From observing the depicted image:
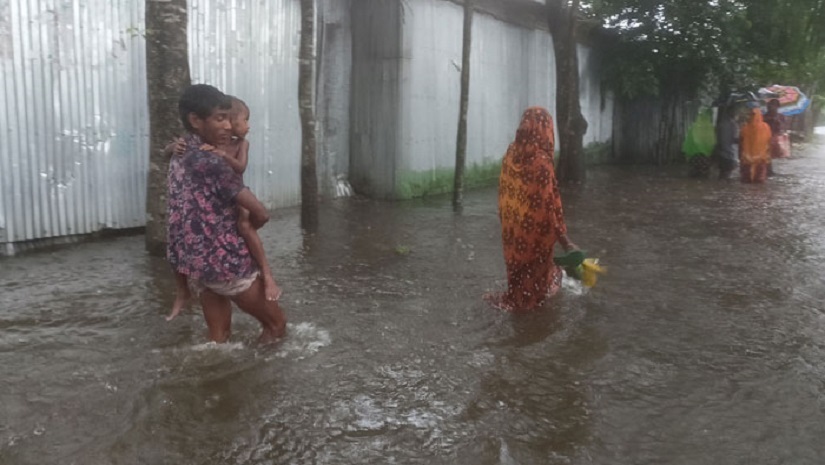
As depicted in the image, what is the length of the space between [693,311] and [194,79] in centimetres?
575

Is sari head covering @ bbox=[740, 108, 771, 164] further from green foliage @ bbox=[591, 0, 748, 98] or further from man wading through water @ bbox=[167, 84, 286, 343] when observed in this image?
man wading through water @ bbox=[167, 84, 286, 343]

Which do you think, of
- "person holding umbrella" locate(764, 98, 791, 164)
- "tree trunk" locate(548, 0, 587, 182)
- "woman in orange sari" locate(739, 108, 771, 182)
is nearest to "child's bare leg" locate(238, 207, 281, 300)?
"tree trunk" locate(548, 0, 587, 182)

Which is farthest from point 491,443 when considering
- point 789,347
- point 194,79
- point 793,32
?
point 793,32

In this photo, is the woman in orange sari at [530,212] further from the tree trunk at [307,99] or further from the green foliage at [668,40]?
the green foliage at [668,40]

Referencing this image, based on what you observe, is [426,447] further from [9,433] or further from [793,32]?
[793,32]

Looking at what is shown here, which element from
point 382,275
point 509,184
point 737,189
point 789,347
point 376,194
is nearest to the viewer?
point 789,347

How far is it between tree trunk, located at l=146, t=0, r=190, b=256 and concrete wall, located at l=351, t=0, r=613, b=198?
4862 millimetres

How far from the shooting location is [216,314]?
434 cm

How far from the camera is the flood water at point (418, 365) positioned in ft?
11.0

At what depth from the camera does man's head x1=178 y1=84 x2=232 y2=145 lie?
155 inches

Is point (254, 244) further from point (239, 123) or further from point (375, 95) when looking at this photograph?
point (375, 95)

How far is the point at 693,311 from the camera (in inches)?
222

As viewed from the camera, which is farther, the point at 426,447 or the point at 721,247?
the point at 721,247

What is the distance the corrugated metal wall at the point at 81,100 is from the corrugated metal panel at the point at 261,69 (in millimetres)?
19
